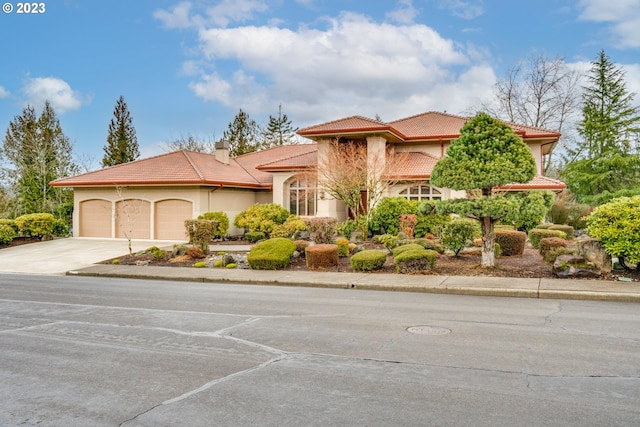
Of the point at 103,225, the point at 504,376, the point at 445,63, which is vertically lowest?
the point at 504,376

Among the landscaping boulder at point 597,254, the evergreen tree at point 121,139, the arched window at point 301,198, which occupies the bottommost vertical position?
the landscaping boulder at point 597,254

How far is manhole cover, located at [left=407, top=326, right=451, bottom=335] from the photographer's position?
25.6ft

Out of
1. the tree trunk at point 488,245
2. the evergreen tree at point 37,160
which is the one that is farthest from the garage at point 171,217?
the tree trunk at point 488,245

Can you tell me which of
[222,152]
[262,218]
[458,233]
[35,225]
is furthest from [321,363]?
[222,152]

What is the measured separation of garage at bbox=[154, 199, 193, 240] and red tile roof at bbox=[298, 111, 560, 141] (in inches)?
296

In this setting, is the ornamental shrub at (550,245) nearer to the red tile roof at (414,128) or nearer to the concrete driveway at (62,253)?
the red tile roof at (414,128)

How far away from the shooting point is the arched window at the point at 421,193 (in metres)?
26.5

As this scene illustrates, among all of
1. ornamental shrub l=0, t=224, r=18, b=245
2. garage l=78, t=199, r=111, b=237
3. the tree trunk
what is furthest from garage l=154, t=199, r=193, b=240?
the tree trunk

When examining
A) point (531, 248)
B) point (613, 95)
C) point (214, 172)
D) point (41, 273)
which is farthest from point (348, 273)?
point (613, 95)

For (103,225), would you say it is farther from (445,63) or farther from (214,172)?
(445,63)

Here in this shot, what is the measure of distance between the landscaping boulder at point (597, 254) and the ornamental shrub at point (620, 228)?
0.16m

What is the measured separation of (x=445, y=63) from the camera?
1106 inches

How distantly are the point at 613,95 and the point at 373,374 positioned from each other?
41125mm

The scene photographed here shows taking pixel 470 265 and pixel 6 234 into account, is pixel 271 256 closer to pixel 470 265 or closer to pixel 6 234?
pixel 470 265
